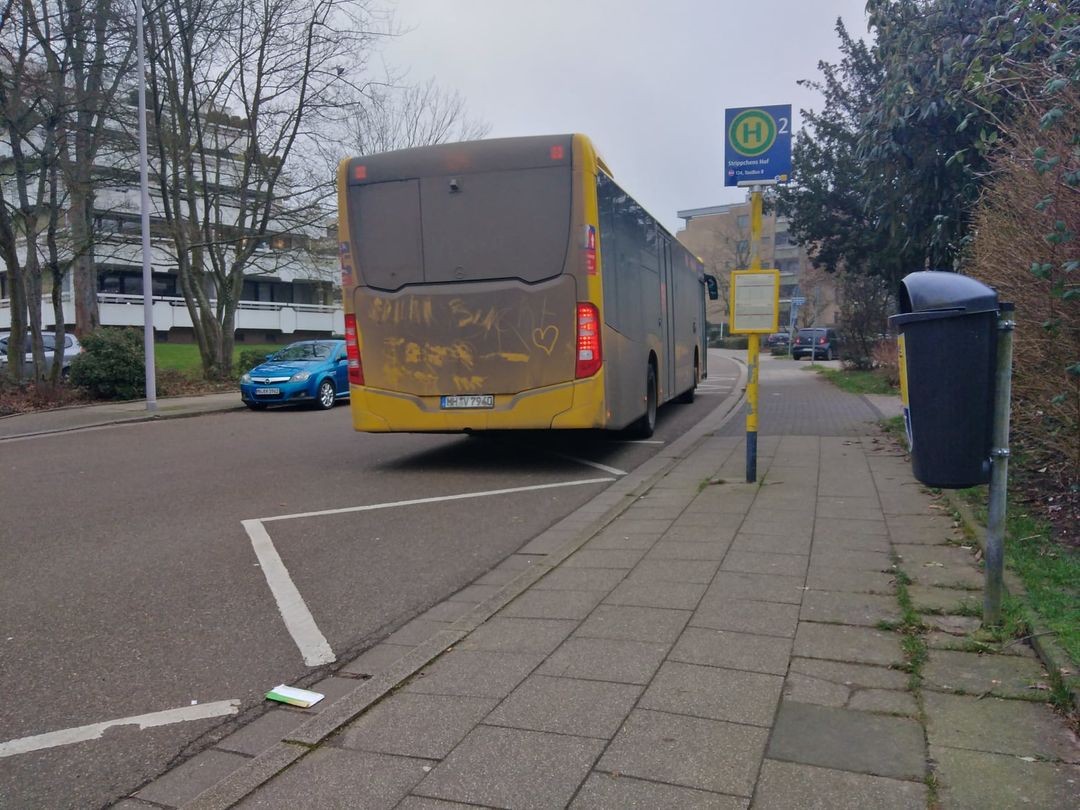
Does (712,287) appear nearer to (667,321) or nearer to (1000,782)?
(667,321)

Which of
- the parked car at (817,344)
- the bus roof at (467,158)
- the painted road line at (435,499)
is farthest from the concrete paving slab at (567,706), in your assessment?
the parked car at (817,344)

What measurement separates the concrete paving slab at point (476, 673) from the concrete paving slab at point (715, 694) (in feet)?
1.97

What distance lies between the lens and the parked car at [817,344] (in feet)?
140

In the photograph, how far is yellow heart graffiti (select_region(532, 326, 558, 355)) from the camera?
356 inches

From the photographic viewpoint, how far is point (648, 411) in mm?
12250

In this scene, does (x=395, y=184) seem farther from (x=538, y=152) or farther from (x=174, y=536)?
(x=174, y=536)

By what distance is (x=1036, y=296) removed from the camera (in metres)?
6.30

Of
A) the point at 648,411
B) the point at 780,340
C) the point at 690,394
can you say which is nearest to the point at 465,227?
the point at 648,411

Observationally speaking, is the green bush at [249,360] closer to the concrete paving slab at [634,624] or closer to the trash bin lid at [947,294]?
the concrete paving slab at [634,624]

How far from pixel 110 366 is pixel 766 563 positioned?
59.5ft

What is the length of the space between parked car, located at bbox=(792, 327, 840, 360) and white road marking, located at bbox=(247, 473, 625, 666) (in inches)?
1403

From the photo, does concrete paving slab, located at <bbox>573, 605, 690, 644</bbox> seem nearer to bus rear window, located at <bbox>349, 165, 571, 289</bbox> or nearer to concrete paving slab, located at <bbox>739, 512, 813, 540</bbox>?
concrete paving slab, located at <bbox>739, 512, 813, 540</bbox>

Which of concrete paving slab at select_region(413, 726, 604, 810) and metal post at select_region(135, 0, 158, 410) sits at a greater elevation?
metal post at select_region(135, 0, 158, 410)


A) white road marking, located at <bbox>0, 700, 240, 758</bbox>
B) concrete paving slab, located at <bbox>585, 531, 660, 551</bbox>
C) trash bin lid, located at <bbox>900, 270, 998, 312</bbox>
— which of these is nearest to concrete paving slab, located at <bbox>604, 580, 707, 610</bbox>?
concrete paving slab, located at <bbox>585, 531, 660, 551</bbox>
